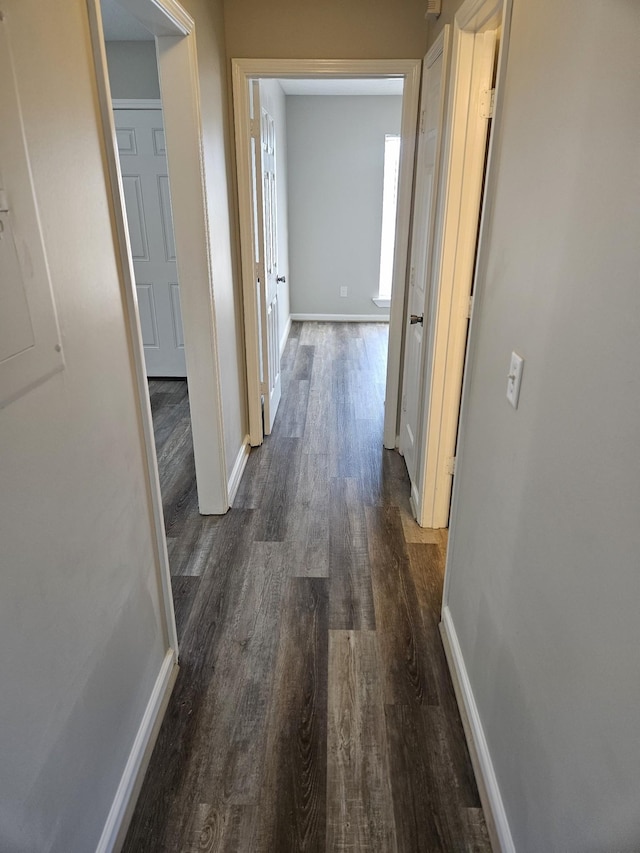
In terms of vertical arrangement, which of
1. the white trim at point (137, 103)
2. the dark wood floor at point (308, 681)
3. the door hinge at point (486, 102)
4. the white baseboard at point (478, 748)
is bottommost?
the dark wood floor at point (308, 681)

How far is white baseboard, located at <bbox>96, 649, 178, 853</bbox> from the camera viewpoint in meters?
1.31

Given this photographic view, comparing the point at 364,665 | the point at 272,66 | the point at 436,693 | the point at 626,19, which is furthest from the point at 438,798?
the point at 272,66

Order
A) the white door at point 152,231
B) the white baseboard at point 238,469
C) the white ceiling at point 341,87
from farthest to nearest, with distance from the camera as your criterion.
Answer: the white ceiling at point 341,87, the white door at point 152,231, the white baseboard at point 238,469

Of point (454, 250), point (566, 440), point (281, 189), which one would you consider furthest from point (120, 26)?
Result: point (566, 440)

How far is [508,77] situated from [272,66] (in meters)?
1.70

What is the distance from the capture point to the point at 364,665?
6.25 ft

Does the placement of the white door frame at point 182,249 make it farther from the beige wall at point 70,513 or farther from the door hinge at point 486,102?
the door hinge at point 486,102

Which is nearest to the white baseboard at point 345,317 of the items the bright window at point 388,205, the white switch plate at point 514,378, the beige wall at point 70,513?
the bright window at point 388,205

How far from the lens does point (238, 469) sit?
122 inches

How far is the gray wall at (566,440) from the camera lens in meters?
0.81

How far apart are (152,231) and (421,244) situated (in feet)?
8.47

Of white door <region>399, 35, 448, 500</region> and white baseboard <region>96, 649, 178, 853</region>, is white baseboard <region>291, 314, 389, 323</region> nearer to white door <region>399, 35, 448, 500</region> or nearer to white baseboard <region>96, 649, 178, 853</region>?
white door <region>399, 35, 448, 500</region>

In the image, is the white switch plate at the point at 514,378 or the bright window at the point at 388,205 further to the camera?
the bright window at the point at 388,205

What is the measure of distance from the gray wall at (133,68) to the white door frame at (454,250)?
112 inches
